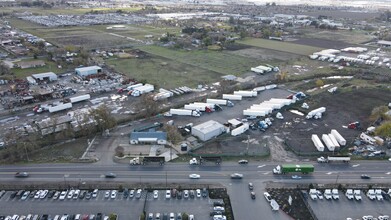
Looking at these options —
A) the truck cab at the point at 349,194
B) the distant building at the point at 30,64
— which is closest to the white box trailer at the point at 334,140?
the truck cab at the point at 349,194

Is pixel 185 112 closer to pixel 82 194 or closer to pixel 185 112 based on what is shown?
pixel 185 112

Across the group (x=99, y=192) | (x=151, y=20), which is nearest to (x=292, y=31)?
(x=151, y=20)

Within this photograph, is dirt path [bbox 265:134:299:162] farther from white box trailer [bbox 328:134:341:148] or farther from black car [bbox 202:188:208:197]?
black car [bbox 202:188:208:197]

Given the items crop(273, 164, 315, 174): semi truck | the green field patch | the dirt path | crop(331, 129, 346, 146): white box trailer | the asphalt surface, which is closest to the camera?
the asphalt surface

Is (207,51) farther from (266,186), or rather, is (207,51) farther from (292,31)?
(266,186)

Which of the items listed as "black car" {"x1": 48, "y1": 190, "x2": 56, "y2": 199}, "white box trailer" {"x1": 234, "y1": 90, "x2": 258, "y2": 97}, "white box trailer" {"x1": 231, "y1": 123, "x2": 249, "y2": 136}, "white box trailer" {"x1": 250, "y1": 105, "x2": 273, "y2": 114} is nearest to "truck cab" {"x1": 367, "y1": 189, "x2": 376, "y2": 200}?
"white box trailer" {"x1": 231, "y1": 123, "x2": 249, "y2": 136}

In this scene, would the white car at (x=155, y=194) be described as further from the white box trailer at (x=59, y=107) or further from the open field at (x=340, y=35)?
the open field at (x=340, y=35)
